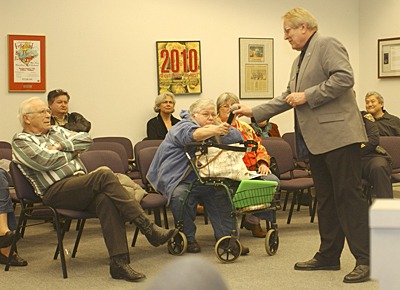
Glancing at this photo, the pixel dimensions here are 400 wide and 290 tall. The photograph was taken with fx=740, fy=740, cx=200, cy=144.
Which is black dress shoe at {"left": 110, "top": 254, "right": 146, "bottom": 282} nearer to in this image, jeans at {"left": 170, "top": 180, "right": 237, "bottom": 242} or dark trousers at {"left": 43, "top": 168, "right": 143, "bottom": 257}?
dark trousers at {"left": 43, "top": 168, "right": 143, "bottom": 257}

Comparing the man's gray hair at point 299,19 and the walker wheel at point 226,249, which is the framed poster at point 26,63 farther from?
the man's gray hair at point 299,19

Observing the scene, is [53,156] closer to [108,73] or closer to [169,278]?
[108,73]

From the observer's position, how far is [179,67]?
8336mm

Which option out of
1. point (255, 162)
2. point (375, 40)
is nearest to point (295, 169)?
point (255, 162)

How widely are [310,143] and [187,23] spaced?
4269 mm

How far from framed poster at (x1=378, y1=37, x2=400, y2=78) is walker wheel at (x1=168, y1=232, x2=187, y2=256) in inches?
180

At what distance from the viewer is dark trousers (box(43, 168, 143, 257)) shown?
4660 millimetres

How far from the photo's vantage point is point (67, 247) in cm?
566

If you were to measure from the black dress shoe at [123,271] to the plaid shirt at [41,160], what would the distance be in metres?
0.69

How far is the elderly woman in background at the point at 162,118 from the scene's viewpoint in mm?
7789

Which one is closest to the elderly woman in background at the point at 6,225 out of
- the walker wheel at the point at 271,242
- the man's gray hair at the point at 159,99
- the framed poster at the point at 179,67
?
the walker wheel at the point at 271,242

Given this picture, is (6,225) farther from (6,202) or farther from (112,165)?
(112,165)

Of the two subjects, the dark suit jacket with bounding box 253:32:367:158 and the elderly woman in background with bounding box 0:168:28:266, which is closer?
the dark suit jacket with bounding box 253:32:367:158

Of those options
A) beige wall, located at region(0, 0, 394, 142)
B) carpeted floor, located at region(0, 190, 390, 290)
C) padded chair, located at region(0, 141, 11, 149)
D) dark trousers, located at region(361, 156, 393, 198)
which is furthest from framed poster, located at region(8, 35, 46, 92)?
dark trousers, located at region(361, 156, 393, 198)
